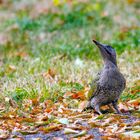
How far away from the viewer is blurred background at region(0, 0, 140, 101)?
8.72 metres

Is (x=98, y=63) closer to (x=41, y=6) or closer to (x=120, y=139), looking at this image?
(x=120, y=139)

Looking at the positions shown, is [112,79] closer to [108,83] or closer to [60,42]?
[108,83]

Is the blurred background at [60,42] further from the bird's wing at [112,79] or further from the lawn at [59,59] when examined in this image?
the bird's wing at [112,79]

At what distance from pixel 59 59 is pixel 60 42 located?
1.58m

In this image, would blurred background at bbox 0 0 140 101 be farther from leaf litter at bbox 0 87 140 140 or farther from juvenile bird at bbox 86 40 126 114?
juvenile bird at bbox 86 40 126 114

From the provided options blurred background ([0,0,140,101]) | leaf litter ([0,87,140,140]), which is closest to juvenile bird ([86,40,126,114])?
leaf litter ([0,87,140,140])

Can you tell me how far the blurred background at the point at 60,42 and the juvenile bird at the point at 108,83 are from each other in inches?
32.6

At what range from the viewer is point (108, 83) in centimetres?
714

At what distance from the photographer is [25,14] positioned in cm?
1510

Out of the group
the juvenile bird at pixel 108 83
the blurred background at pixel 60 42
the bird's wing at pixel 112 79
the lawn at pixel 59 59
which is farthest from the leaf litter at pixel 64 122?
the blurred background at pixel 60 42

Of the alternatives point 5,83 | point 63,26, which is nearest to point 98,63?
point 5,83

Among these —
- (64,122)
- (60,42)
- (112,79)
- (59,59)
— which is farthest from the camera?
(60,42)

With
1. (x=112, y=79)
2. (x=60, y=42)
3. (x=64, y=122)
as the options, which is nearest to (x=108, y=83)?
(x=112, y=79)

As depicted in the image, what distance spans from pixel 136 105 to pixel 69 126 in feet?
4.41
